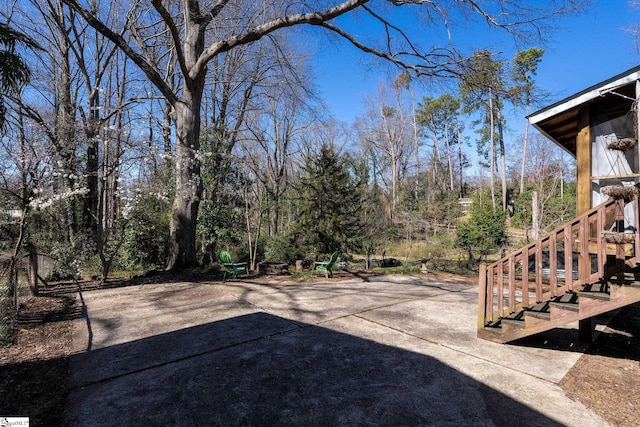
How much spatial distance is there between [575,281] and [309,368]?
2756 mm

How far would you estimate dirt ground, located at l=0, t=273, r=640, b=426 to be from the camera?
2.31 meters

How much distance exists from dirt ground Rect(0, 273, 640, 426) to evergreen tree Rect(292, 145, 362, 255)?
7106mm

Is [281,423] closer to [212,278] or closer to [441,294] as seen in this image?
[441,294]

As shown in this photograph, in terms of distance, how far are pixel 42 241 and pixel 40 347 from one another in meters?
8.95

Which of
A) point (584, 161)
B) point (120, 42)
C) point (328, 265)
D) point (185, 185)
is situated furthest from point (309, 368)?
point (120, 42)

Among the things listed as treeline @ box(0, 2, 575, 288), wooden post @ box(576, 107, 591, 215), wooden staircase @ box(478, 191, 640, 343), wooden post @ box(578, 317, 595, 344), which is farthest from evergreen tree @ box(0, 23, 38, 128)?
wooden post @ box(578, 317, 595, 344)

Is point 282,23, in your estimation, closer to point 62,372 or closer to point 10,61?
point 10,61

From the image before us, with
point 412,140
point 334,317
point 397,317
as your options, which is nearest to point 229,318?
point 334,317

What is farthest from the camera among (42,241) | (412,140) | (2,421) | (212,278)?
(412,140)

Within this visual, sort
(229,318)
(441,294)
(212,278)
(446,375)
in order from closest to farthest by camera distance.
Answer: (446,375)
(229,318)
(441,294)
(212,278)

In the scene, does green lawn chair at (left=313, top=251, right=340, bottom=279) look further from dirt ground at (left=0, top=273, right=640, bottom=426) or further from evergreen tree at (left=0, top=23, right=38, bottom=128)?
evergreen tree at (left=0, top=23, right=38, bottom=128)

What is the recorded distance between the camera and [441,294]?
6168 millimetres

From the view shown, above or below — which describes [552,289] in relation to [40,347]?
above

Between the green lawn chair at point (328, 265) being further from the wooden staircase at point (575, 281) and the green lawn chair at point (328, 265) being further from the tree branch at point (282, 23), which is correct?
the tree branch at point (282, 23)
